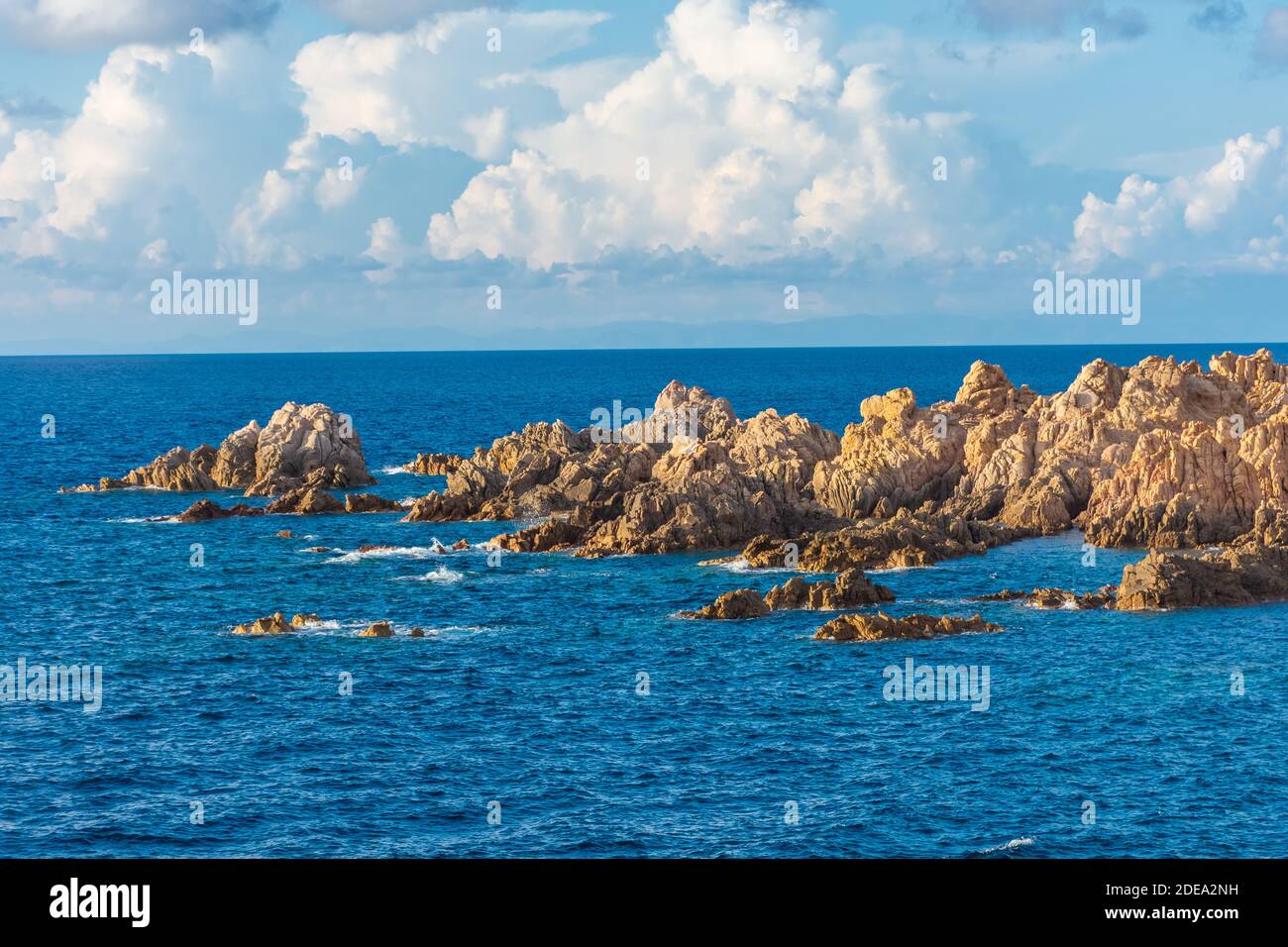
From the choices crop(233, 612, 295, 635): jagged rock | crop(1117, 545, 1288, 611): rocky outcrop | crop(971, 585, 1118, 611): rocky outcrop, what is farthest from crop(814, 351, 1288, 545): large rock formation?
crop(233, 612, 295, 635): jagged rock

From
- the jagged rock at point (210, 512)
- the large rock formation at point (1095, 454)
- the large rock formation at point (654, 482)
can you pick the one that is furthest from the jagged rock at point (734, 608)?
the jagged rock at point (210, 512)

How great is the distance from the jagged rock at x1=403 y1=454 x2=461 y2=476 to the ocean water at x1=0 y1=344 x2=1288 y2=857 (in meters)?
54.1

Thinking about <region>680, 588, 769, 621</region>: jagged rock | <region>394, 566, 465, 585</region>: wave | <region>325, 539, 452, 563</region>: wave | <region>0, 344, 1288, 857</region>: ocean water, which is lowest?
<region>0, 344, 1288, 857</region>: ocean water

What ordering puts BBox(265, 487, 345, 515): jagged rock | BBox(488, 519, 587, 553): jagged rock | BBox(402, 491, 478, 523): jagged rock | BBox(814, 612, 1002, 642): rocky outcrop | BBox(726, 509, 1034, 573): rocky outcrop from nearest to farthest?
1. BBox(814, 612, 1002, 642): rocky outcrop
2. BBox(726, 509, 1034, 573): rocky outcrop
3. BBox(488, 519, 587, 553): jagged rock
4. BBox(402, 491, 478, 523): jagged rock
5. BBox(265, 487, 345, 515): jagged rock

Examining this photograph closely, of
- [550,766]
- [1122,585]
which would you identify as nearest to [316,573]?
[550,766]

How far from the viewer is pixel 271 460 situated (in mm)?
133500

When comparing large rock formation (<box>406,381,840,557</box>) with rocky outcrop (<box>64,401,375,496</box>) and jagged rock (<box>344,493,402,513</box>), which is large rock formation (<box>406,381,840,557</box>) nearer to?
jagged rock (<box>344,493,402,513</box>)

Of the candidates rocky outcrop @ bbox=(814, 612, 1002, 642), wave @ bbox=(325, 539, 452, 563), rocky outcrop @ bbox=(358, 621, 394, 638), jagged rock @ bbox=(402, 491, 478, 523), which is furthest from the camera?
jagged rock @ bbox=(402, 491, 478, 523)

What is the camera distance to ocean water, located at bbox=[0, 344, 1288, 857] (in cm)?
4684

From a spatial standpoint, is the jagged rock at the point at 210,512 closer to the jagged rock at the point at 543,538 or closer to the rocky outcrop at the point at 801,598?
the jagged rock at the point at 543,538

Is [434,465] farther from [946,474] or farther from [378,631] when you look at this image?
[378,631]

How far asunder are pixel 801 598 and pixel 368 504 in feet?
172

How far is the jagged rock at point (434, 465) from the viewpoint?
14906 centimetres

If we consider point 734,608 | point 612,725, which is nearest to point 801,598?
point 734,608
